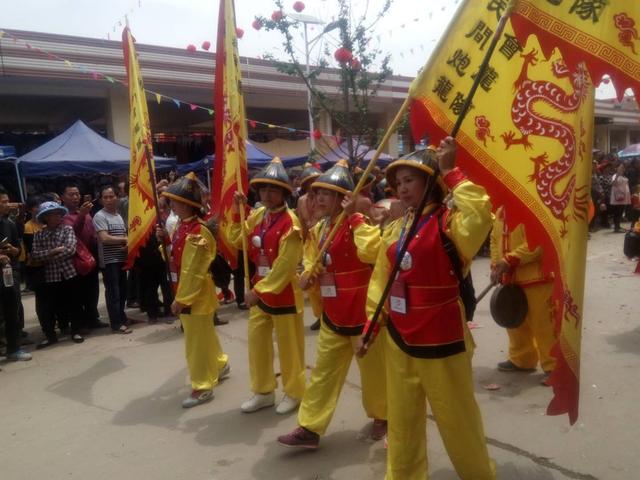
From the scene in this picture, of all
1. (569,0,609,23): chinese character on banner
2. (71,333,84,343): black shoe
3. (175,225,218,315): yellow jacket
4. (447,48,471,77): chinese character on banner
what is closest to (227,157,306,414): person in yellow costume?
(175,225,218,315): yellow jacket

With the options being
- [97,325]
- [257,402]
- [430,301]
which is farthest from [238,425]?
[97,325]

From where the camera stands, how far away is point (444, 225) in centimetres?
257

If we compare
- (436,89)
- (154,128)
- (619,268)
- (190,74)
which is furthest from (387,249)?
(154,128)

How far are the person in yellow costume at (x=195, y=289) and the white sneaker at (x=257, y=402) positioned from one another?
447 millimetres

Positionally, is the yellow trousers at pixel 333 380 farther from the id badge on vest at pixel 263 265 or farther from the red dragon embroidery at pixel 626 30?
the red dragon embroidery at pixel 626 30

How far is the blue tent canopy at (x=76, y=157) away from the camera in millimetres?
9648

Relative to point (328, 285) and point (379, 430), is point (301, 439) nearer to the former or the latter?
point (379, 430)

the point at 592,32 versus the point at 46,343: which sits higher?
the point at 592,32

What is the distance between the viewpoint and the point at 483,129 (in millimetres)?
2730

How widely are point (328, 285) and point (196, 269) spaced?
1278 mm

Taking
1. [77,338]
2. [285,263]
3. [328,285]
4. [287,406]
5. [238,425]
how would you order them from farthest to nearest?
1. [77,338]
2. [287,406]
3. [238,425]
4. [285,263]
5. [328,285]

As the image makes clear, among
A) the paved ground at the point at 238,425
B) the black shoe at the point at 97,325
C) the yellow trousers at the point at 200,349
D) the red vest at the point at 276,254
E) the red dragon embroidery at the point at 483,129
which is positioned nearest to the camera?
the red dragon embroidery at the point at 483,129

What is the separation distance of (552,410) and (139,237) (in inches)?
156

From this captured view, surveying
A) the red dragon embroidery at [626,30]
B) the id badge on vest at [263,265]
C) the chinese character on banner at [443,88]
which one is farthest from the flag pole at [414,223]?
the id badge on vest at [263,265]
